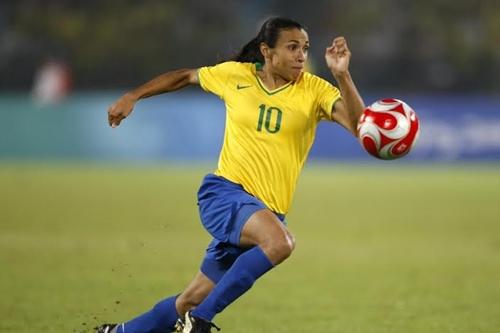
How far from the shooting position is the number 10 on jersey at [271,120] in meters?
6.76

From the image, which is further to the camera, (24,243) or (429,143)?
(429,143)

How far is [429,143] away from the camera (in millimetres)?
25859

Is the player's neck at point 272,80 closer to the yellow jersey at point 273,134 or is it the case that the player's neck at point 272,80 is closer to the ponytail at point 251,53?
the yellow jersey at point 273,134

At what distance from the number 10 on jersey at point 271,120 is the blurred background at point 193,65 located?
62.7 feet

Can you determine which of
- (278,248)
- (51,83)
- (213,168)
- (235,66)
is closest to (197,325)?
(278,248)

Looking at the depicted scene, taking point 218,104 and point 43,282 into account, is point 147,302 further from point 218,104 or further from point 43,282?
point 218,104

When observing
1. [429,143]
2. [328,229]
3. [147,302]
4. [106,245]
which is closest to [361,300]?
[147,302]

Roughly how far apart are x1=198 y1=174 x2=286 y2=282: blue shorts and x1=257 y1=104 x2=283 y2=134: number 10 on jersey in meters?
0.37

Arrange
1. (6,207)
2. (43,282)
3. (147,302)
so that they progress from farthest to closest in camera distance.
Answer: (6,207) → (43,282) → (147,302)

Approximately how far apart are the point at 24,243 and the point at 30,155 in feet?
45.0

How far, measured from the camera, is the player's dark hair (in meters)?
6.89

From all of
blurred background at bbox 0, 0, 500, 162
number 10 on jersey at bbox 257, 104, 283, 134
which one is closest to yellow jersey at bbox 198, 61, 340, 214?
number 10 on jersey at bbox 257, 104, 283, 134

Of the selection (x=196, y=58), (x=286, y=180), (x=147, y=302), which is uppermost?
(x=196, y=58)

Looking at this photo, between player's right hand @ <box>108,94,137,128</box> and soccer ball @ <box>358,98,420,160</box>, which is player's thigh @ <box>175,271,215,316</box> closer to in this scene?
player's right hand @ <box>108,94,137,128</box>
